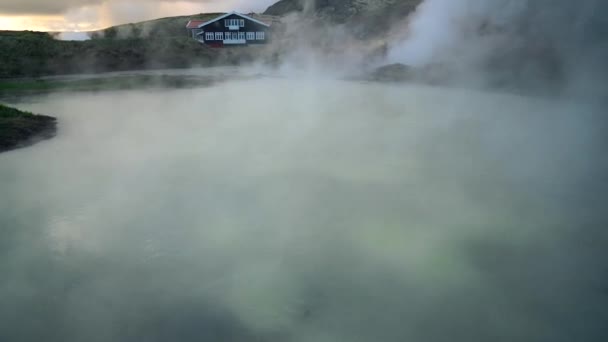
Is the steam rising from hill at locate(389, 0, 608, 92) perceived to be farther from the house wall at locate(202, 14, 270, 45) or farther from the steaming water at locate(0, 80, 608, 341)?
the house wall at locate(202, 14, 270, 45)

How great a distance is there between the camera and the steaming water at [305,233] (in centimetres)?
455

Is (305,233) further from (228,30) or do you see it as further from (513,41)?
(228,30)

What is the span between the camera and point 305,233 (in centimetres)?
622

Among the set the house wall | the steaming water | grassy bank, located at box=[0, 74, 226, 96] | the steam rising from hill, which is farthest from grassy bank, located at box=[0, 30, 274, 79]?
the steaming water

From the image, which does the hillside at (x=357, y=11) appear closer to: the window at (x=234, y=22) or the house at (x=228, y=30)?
the house at (x=228, y=30)

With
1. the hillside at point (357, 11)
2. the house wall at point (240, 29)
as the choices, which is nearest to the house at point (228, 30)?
the house wall at point (240, 29)

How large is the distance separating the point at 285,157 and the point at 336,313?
16.6 ft

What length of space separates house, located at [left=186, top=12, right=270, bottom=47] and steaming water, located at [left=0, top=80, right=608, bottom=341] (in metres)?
22.1

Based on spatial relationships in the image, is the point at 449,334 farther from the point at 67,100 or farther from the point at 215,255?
the point at 67,100

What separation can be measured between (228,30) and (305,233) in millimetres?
29072

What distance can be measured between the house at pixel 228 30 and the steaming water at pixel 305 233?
22.1 metres

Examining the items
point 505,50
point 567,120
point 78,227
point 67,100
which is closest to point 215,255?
point 78,227

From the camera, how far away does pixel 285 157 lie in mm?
9312

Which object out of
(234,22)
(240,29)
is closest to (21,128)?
(234,22)
